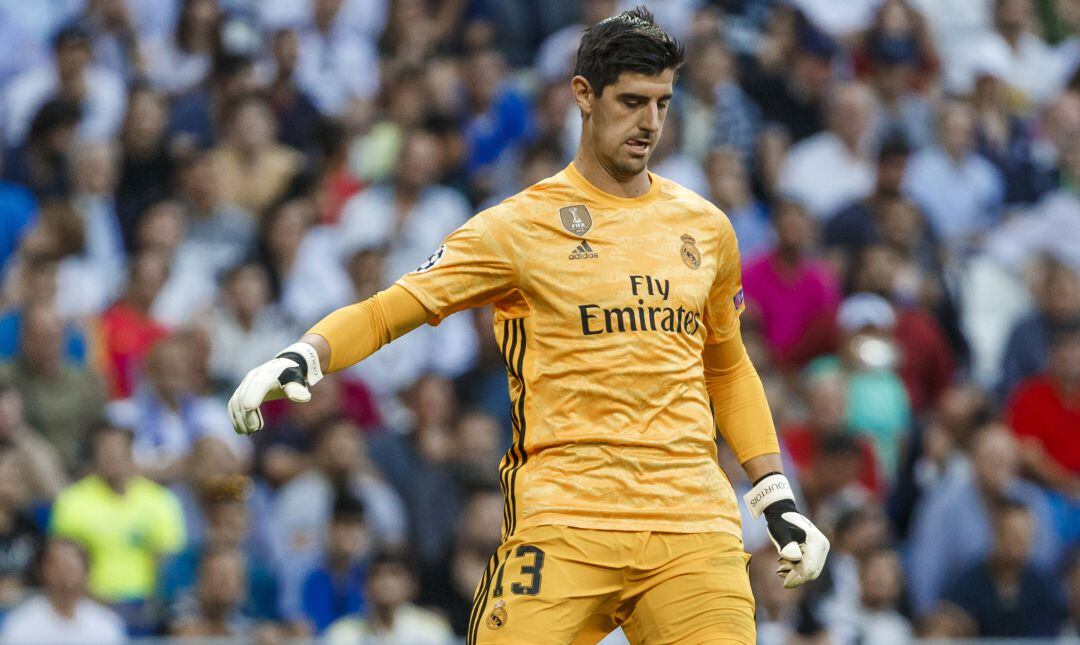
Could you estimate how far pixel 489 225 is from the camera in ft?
21.4

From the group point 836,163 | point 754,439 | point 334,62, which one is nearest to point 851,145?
point 836,163

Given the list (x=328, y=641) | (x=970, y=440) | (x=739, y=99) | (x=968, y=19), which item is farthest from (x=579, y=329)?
(x=968, y=19)

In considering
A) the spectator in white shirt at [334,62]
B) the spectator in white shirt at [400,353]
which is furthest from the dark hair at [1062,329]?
the spectator in white shirt at [334,62]

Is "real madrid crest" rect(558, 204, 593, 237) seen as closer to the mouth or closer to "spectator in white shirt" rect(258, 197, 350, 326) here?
the mouth

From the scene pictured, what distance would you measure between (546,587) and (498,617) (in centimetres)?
18

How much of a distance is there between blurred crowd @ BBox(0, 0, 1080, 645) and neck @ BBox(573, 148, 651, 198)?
15.0ft

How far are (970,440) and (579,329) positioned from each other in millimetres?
6981

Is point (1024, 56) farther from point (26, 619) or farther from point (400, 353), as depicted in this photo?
point (26, 619)

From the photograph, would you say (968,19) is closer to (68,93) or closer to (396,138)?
(396,138)

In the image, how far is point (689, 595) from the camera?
249 inches

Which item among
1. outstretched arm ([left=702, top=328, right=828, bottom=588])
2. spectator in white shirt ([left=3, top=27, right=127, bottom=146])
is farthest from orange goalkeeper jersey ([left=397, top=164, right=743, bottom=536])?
spectator in white shirt ([left=3, top=27, right=127, bottom=146])

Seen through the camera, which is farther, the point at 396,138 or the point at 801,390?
the point at 396,138

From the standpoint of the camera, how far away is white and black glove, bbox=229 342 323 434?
5.88 metres

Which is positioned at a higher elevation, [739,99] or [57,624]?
[739,99]
